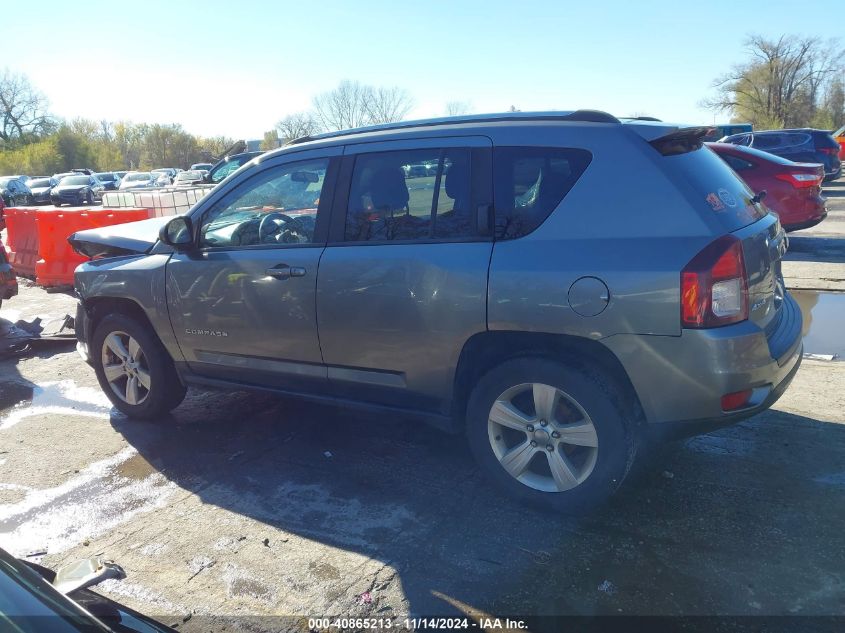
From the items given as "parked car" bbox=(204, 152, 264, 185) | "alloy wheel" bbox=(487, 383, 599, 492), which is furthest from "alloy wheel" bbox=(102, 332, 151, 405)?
"parked car" bbox=(204, 152, 264, 185)

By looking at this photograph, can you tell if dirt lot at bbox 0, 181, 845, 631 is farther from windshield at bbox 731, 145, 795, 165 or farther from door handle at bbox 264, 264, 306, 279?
windshield at bbox 731, 145, 795, 165

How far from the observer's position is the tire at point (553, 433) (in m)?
3.33

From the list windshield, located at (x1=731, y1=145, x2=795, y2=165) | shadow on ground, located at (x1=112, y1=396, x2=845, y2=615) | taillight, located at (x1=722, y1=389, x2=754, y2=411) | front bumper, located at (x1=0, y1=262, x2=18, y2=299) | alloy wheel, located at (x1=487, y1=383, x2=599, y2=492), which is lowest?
shadow on ground, located at (x1=112, y1=396, x2=845, y2=615)

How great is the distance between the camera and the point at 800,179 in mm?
10469

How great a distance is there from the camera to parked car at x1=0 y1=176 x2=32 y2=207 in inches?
1373

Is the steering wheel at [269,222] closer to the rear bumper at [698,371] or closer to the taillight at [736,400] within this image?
the rear bumper at [698,371]

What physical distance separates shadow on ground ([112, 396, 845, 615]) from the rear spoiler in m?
1.81

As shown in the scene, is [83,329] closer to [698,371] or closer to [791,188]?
[698,371]

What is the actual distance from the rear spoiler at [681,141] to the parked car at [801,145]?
19.1 metres

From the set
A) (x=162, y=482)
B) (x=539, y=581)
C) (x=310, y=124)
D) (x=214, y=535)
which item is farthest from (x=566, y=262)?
(x=310, y=124)

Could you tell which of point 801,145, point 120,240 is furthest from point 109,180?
point 120,240

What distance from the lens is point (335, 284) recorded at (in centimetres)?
396

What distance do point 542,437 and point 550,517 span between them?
0.43 meters

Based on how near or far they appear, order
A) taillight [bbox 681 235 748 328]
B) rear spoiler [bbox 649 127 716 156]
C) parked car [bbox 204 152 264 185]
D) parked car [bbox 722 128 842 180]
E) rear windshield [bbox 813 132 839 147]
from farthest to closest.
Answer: rear windshield [bbox 813 132 839 147]
parked car [bbox 722 128 842 180]
parked car [bbox 204 152 264 185]
rear spoiler [bbox 649 127 716 156]
taillight [bbox 681 235 748 328]
